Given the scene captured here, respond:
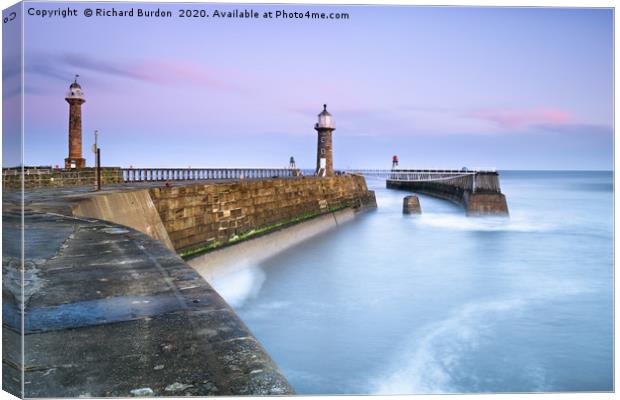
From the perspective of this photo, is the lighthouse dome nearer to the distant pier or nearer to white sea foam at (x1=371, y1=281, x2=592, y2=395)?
the distant pier

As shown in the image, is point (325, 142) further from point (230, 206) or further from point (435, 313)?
point (435, 313)

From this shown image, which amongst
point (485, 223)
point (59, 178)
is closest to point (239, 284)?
point (59, 178)

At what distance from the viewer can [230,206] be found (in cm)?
1312

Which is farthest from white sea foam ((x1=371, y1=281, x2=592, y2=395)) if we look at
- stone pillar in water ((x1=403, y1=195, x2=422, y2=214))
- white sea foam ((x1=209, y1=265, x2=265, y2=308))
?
stone pillar in water ((x1=403, y1=195, x2=422, y2=214))

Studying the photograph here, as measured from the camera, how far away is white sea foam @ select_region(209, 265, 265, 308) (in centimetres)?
991

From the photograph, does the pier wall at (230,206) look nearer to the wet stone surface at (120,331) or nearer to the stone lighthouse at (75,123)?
the wet stone surface at (120,331)

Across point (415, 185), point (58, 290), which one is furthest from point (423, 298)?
point (415, 185)

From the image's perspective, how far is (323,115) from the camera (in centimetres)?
2681

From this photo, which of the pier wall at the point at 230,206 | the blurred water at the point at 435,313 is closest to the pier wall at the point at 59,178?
the pier wall at the point at 230,206

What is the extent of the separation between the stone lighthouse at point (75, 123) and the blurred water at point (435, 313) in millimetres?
10027

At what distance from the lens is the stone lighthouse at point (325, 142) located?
87.5ft

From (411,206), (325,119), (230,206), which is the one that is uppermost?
(325,119)

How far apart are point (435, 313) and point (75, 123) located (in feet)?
53.9

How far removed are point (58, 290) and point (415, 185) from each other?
152 feet
